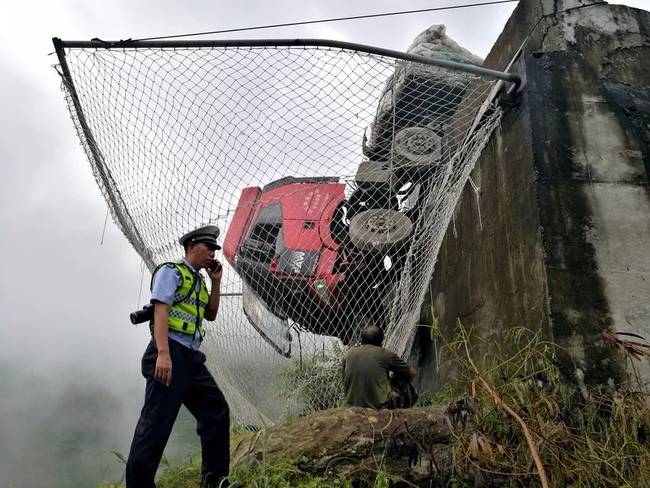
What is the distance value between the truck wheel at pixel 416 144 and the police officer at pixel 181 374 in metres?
2.05

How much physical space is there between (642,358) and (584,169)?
1051 mm

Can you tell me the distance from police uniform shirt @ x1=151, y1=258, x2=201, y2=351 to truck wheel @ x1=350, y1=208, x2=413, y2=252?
6.48 ft

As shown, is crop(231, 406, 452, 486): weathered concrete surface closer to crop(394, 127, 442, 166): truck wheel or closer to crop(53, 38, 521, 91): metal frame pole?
crop(53, 38, 521, 91): metal frame pole

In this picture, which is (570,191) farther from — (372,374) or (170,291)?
(170,291)

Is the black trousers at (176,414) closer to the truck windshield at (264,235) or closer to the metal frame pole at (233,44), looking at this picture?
the metal frame pole at (233,44)

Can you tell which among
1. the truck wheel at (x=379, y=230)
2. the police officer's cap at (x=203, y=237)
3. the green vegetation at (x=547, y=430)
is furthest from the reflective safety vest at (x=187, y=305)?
the truck wheel at (x=379, y=230)

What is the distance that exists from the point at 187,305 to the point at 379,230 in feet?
6.80

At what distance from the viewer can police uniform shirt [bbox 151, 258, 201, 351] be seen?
91.0 inches

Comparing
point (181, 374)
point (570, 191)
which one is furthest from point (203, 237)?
point (570, 191)

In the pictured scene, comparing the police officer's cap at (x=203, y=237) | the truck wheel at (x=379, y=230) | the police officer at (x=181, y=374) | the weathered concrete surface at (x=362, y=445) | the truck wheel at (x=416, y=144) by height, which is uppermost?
the truck wheel at (x=416, y=144)

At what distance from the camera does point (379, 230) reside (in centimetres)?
416

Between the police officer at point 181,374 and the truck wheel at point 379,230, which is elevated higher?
the truck wheel at point 379,230

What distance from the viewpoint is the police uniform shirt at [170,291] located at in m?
2.31

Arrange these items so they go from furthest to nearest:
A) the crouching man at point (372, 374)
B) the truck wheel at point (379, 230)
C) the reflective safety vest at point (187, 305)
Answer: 1. the truck wheel at point (379, 230)
2. the crouching man at point (372, 374)
3. the reflective safety vest at point (187, 305)
